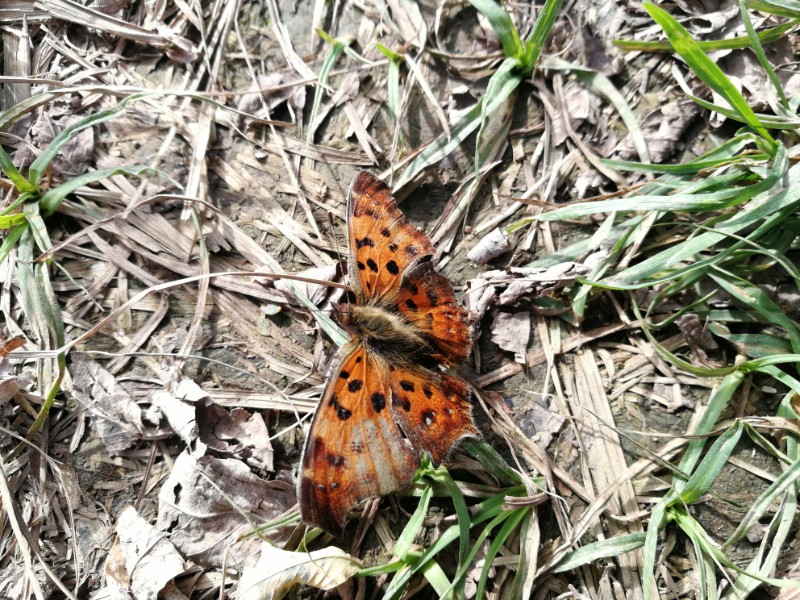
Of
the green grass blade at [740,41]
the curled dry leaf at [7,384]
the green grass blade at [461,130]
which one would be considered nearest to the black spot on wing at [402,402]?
the green grass blade at [461,130]

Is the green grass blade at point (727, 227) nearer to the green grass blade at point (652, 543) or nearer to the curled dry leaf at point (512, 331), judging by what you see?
the curled dry leaf at point (512, 331)

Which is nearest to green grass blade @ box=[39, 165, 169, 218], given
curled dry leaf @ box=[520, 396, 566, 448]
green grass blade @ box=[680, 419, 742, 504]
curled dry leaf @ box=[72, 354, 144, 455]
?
curled dry leaf @ box=[72, 354, 144, 455]

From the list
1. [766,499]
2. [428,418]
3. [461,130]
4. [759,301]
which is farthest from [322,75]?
[766,499]

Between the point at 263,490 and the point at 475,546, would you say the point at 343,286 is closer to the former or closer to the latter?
the point at 263,490

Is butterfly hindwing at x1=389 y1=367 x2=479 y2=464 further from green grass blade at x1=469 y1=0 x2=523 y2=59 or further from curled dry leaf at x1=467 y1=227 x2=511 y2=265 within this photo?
green grass blade at x1=469 y1=0 x2=523 y2=59

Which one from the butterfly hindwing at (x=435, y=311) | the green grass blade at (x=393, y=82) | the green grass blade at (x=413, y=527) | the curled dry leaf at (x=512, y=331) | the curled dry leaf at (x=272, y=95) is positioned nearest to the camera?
the green grass blade at (x=413, y=527)

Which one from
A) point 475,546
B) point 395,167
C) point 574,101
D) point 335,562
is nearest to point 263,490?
point 335,562
